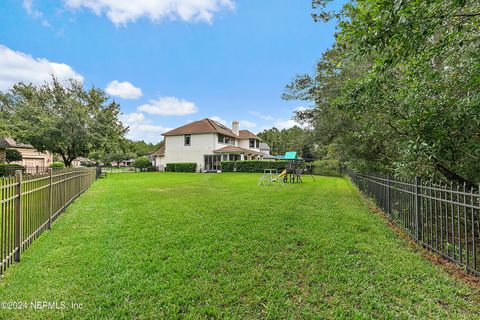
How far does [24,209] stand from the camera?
436 cm

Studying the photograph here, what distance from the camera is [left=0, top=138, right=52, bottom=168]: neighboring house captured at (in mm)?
24594

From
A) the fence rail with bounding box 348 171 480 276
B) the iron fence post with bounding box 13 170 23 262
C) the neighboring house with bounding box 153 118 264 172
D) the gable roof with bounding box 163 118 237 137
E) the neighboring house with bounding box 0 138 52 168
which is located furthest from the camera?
the gable roof with bounding box 163 118 237 137

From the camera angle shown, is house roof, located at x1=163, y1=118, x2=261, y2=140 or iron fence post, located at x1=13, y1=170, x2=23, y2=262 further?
house roof, located at x1=163, y1=118, x2=261, y2=140

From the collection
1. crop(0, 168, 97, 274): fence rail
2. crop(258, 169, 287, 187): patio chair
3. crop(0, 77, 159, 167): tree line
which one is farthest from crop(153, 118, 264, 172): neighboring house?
crop(0, 168, 97, 274): fence rail

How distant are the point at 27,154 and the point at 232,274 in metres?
33.7

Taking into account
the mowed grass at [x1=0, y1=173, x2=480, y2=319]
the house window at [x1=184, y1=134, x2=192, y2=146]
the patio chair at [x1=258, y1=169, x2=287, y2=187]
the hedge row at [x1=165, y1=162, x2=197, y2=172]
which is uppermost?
the house window at [x1=184, y1=134, x2=192, y2=146]

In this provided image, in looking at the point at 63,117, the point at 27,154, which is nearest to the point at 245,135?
the point at 63,117

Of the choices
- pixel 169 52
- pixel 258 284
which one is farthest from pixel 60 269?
pixel 169 52

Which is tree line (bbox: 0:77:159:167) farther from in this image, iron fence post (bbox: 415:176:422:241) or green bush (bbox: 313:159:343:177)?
iron fence post (bbox: 415:176:422:241)

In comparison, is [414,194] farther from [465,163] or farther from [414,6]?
[414,6]

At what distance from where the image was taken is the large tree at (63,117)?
19.6 m

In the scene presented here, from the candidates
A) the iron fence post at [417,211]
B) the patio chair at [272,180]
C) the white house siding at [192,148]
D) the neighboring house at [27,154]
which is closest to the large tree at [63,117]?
the neighboring house at [27,154]

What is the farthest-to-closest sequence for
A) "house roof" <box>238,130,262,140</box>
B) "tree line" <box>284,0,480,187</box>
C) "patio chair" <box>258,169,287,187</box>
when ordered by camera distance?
1. "house roof" <box>238,130,262,140</box>
2. "patio chair" <box>258,169,287,187</box>
3. "tree line" <box>284,0,480,187</box>

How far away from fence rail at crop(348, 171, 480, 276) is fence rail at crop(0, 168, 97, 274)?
6036mm
